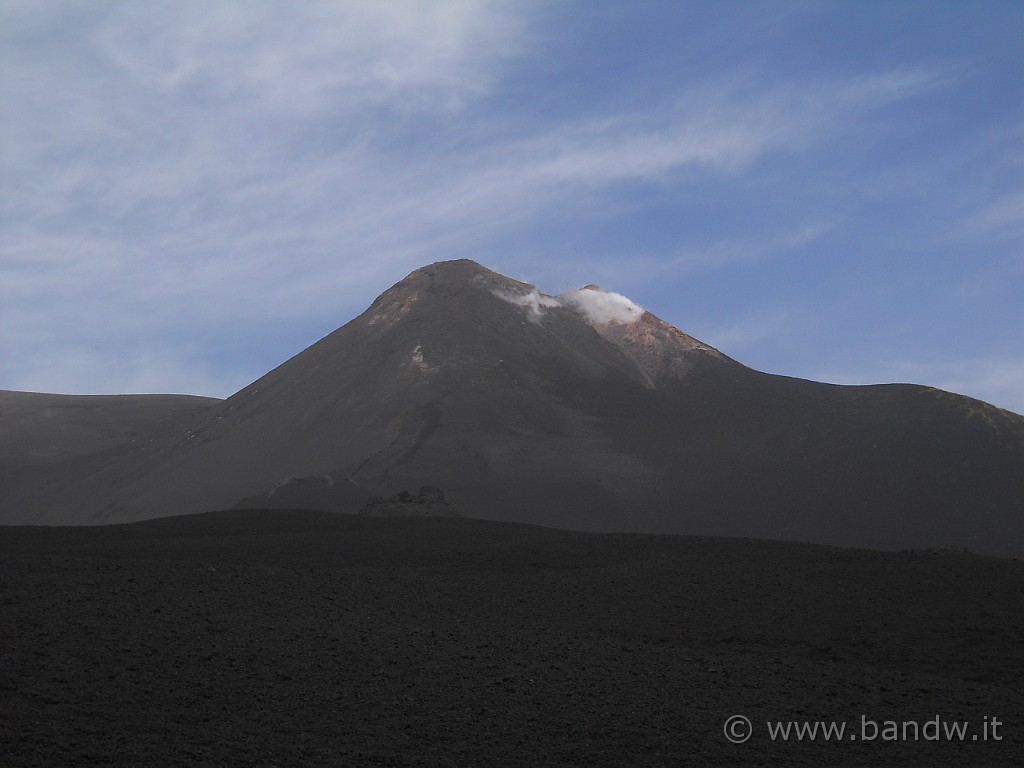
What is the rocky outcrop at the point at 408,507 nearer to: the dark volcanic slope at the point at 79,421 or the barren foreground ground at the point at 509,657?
the barren foreground ground at the point at 509,657

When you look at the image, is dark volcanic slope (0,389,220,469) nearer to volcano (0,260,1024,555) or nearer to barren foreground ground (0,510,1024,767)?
volcano (0,260,1024,555)

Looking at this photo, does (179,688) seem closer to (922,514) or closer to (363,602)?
(363,602)

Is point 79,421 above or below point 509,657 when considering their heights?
above

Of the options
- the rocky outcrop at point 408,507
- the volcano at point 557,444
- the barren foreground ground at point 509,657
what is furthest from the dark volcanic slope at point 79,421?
the barren foreground ground at point 509,657

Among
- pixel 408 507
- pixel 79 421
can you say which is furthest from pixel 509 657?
pixel 79 421

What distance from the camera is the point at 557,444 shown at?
83.2 m

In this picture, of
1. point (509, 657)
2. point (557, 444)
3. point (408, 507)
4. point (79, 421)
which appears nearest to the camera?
point (509, 657)

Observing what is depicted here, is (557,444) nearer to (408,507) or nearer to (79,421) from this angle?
(408,507)

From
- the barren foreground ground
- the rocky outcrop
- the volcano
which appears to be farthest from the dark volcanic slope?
the barren foreground ground

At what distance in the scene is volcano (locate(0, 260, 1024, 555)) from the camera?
2844 inches

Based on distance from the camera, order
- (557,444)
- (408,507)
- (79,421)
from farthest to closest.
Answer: (79,421)
(557,444)
(408,507)

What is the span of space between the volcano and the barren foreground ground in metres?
39.8

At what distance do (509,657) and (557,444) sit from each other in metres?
65.3

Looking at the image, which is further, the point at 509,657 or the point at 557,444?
Answer: the point at 557,444
